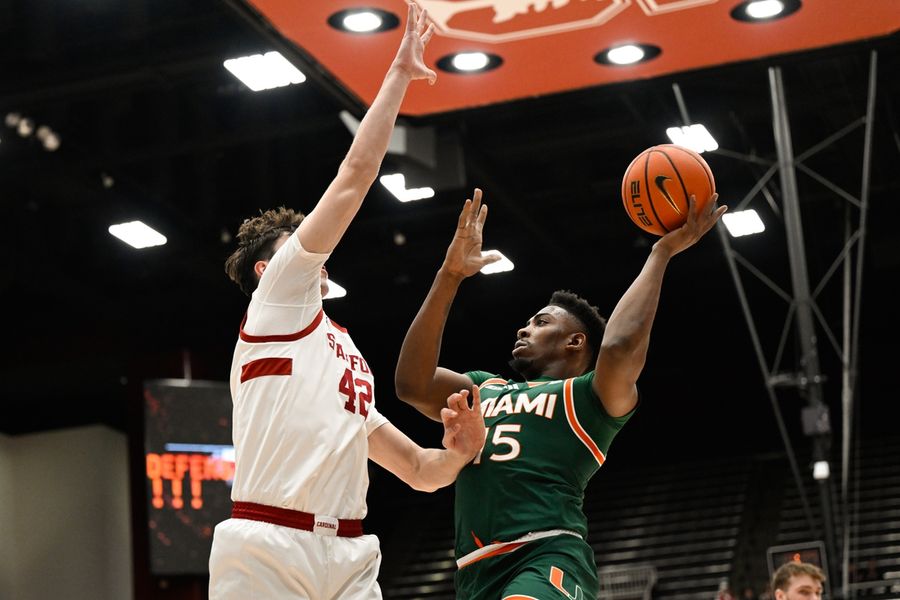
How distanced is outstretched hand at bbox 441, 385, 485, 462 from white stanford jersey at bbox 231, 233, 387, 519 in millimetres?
520

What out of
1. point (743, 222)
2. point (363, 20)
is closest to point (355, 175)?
point (363, 20)

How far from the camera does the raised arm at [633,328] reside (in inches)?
188

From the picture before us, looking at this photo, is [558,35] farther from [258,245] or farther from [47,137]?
[47,137]

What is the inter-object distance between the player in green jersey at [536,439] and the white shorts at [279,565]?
804 millimetres

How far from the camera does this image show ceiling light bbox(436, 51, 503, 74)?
8.65 m

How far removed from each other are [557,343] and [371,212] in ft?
36.7

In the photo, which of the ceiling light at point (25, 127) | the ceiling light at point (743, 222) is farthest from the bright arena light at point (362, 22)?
the ceiling light at point (743, 222)

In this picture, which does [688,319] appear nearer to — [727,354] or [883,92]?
[727,354]

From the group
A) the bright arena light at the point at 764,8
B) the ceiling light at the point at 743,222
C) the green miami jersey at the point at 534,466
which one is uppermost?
the ceiling light at the point at 743,222

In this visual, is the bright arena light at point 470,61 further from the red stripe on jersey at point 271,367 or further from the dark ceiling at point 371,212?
the red stripe on jersey at point 271,367

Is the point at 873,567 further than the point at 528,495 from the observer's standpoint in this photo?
Yes

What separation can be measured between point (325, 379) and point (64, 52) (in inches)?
335

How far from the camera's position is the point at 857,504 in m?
19.1

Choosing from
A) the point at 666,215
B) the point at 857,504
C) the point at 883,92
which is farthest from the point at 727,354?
the point at 666,215
